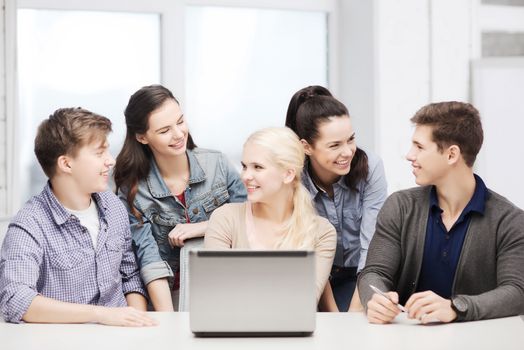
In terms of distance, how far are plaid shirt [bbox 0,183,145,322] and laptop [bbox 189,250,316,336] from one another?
53 cm

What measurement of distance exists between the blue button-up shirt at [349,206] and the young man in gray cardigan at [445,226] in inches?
15.8

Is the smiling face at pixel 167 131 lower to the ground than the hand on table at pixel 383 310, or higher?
higher

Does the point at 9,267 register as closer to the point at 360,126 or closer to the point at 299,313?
the point at 299,313

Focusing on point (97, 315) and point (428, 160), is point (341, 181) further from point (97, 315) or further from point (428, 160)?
point (97, 315)

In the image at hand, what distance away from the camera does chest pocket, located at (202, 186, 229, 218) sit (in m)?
2.92

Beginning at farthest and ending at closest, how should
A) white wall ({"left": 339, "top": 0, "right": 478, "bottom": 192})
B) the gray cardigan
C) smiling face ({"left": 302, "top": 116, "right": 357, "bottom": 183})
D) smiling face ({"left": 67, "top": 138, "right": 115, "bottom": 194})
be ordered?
1. white wall ({"left": 339, "top": 0, "right": 478, "bottom": 192})
2. smiling face ({"left": 302, "top": 116, "right": 357, "bottom": 183})
3. smiling face ({"left": 67, "top": 138, "right": 115, "bottom": 194})
4. the gray cardigan

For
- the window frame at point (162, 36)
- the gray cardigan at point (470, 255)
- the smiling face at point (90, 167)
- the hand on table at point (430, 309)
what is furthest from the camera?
the window frame at point (162, 36)

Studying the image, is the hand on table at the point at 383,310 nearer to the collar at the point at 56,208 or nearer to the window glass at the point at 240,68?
the collar at the point at 56,208

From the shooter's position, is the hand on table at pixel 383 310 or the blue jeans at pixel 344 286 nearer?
the hand on table at pixel 383 310

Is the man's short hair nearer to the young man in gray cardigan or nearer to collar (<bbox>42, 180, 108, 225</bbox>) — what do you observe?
collar (<bbox>42, 180, 108, 225</bbox>)

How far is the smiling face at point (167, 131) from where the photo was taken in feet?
9.38

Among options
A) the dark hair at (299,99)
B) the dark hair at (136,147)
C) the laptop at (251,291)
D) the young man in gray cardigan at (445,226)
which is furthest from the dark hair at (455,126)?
the dark hair at (136,147)

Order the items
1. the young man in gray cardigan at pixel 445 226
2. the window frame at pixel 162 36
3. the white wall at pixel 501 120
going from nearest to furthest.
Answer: the young man in gray cardigan at pixel 445 226 < the window frame at pixel 162 36 < the white wall at pixel 501 120

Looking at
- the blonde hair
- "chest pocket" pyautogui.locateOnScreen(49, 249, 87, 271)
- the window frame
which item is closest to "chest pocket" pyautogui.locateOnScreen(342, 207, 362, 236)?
the blonde hair
